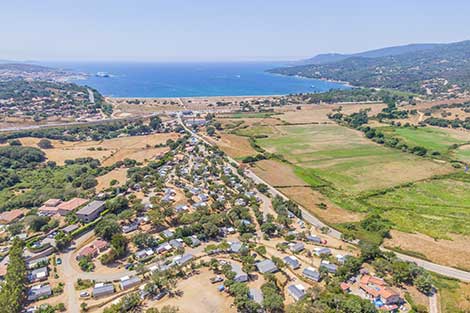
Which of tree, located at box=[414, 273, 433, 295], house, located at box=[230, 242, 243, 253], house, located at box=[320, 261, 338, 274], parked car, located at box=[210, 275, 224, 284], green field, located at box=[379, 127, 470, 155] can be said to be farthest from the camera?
green field, located at box=[379, 127, 470, 155]

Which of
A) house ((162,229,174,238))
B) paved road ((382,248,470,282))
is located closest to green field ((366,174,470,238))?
paved road ((382,248,470,282))

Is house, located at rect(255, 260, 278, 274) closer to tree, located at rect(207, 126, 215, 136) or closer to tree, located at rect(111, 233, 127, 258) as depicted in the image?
tree, located at rect(111, 233, 127, 258)

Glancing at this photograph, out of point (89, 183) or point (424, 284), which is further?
point (89, 183)

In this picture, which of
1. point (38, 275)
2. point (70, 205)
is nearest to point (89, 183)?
point (70, 205)

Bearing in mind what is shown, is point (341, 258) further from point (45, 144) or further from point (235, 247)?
point (45, 144)

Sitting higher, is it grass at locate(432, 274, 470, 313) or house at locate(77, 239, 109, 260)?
house at locate(77, 239, 109, 260)
